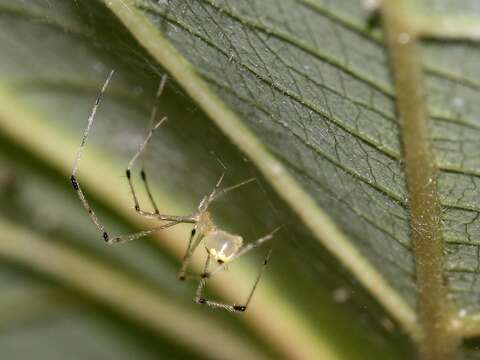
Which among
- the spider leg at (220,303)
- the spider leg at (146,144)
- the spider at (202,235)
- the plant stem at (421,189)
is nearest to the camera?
the plant stem at (421,189)

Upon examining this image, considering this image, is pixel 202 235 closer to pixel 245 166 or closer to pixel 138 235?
pixel 138 235

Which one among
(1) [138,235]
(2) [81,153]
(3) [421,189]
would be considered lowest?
(3) [421,189]

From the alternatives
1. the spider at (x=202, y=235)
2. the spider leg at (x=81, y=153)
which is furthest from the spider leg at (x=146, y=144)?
the spider leg at (x=81, y=153)

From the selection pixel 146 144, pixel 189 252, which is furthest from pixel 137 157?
pixel 189 252

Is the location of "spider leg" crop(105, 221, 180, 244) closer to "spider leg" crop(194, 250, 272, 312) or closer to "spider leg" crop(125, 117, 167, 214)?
"spider leg" crop(125, 117, 167, 214)

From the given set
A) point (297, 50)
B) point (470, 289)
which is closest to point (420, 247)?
point (470, 289)

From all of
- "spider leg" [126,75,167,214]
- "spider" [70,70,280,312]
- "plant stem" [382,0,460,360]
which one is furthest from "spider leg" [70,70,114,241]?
"plant stem" [382,0,460,360]

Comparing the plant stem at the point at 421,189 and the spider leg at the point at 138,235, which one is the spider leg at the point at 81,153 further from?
the plant stem at the point at 421,189

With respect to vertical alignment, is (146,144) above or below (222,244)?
above

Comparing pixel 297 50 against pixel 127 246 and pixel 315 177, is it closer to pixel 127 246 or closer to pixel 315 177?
pixel 315 177
